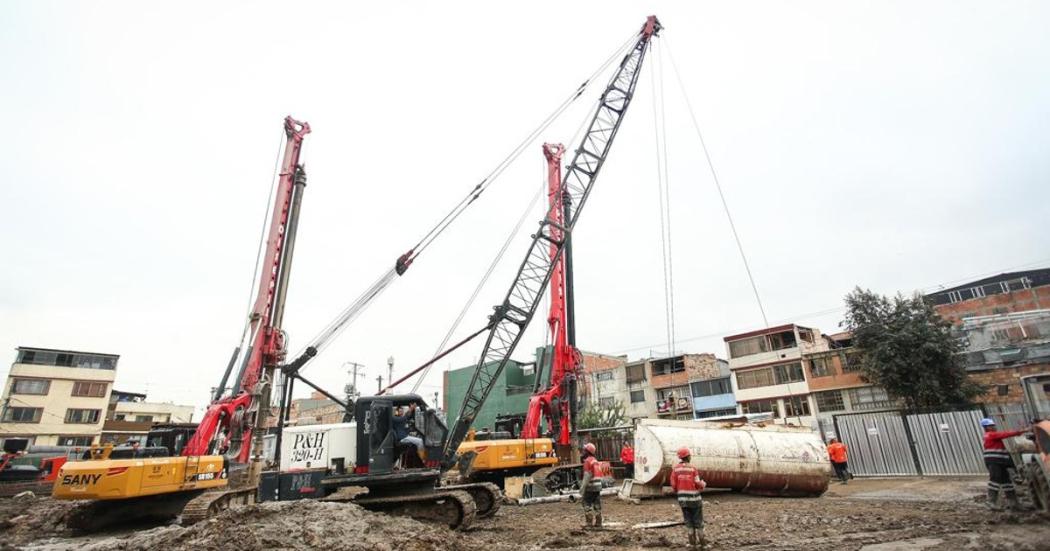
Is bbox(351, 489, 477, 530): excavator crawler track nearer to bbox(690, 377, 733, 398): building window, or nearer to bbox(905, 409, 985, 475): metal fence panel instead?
bbox(905, 409, 985, 475): metal fence panel

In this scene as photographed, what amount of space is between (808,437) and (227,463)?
632 inches

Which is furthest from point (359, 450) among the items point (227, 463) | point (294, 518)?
point (227, 463)

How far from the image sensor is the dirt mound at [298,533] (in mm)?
6918

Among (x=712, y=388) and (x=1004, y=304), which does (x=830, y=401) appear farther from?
(x=1004, y=304)

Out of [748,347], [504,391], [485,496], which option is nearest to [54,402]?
[504,391]

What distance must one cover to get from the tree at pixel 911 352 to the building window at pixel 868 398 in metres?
3.76

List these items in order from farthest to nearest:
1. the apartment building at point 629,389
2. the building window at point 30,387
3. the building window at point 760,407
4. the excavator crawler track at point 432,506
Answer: the building window at point 30,387 → the apartment building at point 629,389 → the building window at point 760,407 → the excavator crawler track at point 432,506

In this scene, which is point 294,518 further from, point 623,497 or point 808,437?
point 808,437

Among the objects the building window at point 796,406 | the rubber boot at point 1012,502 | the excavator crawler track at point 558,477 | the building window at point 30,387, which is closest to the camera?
the rubber boot at point 1012,502

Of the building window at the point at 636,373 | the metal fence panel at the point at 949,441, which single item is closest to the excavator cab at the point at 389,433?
the metal fence panel at the point at 949,441

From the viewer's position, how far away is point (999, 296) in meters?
43.9

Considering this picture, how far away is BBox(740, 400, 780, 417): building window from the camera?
38688mm

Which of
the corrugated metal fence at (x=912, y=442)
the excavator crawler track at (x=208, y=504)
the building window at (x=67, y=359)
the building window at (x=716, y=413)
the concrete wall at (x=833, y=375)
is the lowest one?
the excavator crawler track at (x=208, y=504)

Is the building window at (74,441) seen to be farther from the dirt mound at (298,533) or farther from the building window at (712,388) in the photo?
the building window at (712,388)
